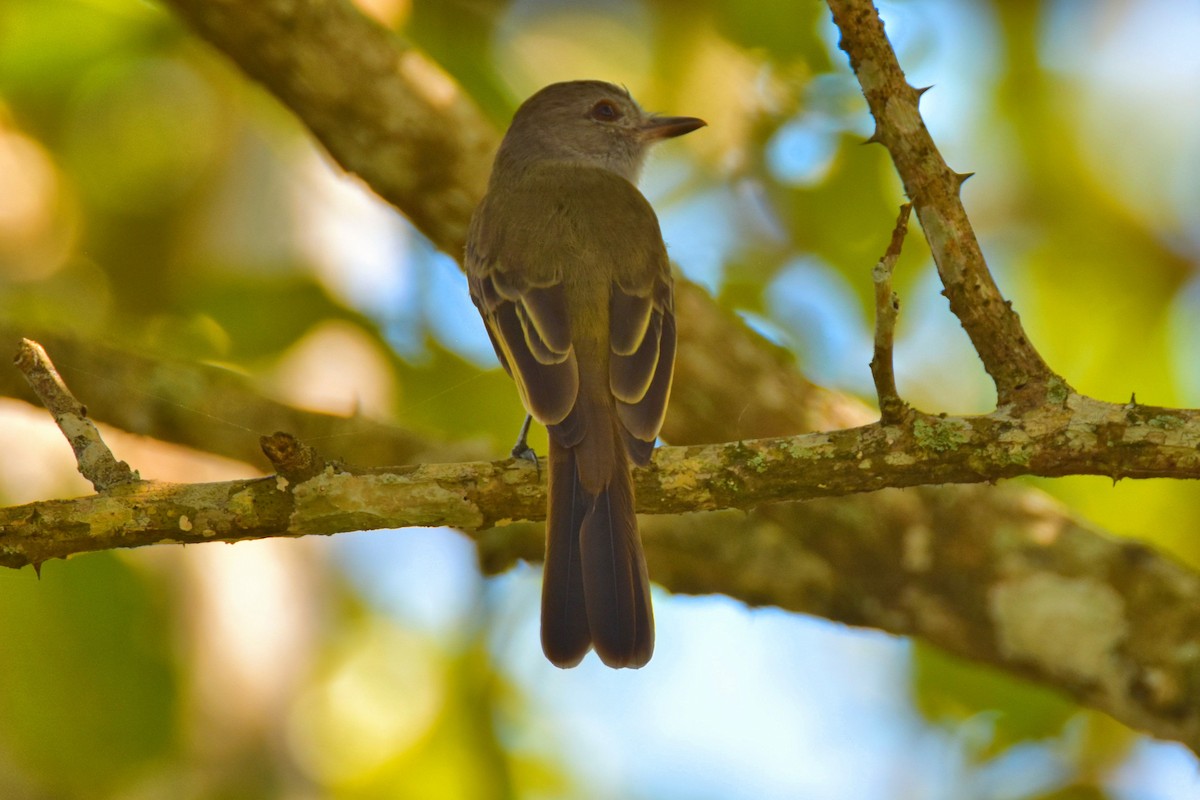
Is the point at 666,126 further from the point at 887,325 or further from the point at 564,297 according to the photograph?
the point at 887,325

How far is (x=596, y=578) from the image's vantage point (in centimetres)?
387

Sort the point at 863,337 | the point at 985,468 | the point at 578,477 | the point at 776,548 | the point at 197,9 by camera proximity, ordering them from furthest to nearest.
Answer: the point at 863,337, the point at 776,548, the point at 197,9, the point at 578,477, the point at 985,468

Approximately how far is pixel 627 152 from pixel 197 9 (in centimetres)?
205

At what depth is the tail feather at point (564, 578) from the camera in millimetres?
3832

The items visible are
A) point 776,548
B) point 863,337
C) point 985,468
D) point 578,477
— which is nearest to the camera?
point 985,468

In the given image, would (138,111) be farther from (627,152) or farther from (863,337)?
(863,337)

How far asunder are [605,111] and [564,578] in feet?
9.68

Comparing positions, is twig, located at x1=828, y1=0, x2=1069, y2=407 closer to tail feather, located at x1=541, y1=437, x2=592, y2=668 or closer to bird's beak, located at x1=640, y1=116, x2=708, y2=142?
tail feather, located at x1=541, y1=437, x2=592, y2=668

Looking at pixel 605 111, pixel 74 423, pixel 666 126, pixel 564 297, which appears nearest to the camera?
pixel 74 423

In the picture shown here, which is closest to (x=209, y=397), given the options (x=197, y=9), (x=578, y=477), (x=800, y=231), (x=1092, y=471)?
(x=197, y=9)

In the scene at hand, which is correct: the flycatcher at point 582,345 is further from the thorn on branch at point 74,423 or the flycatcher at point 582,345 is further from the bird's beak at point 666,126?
the thorn on branch at point 74,423

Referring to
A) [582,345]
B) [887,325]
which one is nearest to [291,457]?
[582,345]

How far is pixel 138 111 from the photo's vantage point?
6992mm

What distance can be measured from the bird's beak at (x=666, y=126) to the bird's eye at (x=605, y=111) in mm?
145
